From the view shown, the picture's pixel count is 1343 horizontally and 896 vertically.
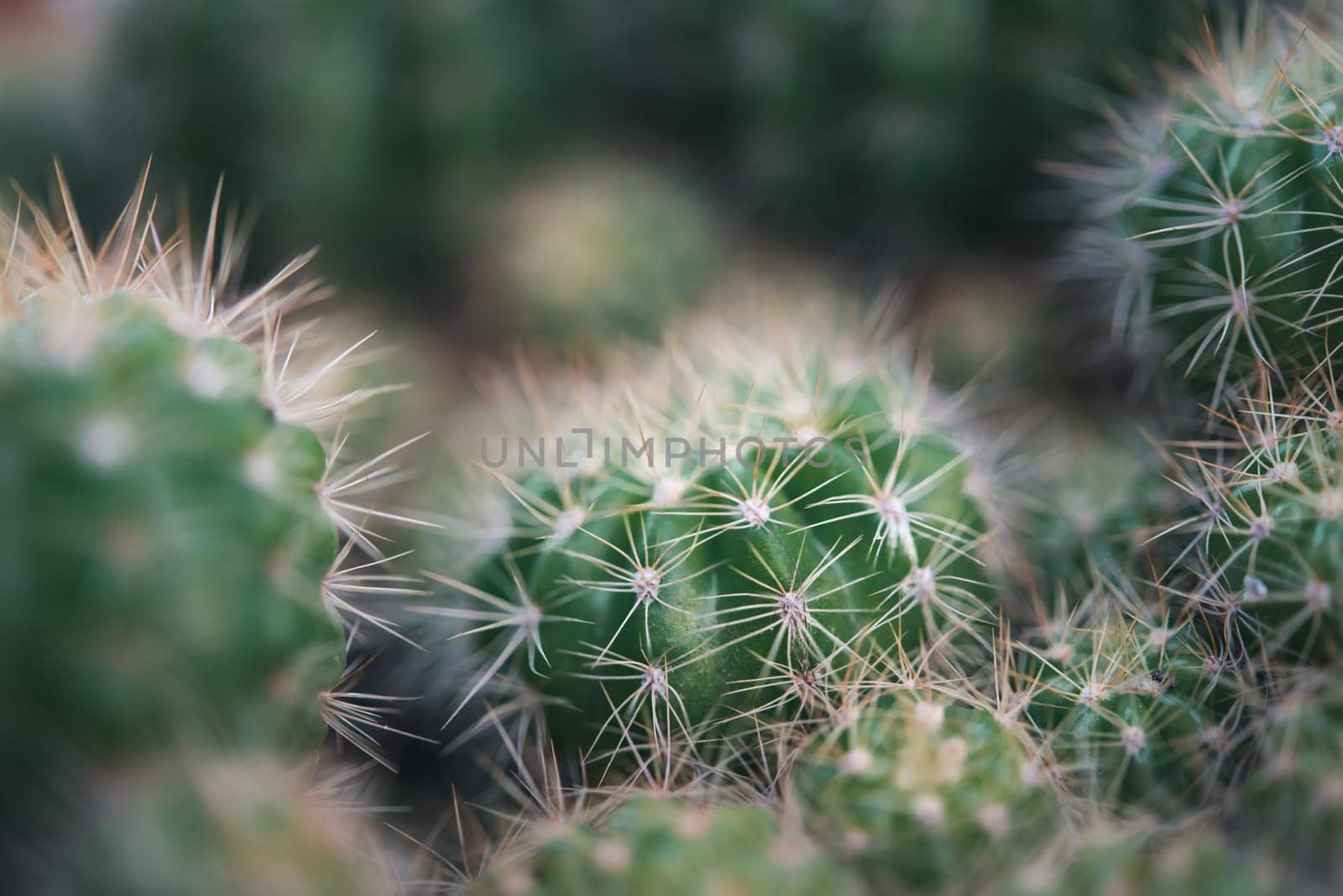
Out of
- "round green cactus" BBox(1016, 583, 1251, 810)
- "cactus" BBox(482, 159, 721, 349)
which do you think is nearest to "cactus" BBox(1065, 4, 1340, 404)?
"round green cactus" BBox(1016, 583, 1251, 810)

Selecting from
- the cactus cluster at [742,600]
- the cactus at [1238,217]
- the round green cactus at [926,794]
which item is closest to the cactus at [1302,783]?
the cactus cluster at [742,600]

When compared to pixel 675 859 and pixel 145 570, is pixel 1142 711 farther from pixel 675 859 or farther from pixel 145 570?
pixel 145 570

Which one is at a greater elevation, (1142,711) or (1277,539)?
(1277,539)

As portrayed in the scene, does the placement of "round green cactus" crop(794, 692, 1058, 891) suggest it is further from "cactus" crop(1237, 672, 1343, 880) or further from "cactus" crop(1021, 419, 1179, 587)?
"cactus" crop(1021, 419, 1179, 587)

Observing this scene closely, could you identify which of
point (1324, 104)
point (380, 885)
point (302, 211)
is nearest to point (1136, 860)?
point (380, 885)

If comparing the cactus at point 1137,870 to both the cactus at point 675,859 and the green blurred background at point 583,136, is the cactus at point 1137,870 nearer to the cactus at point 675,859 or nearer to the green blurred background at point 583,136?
the cactus at point 675,859

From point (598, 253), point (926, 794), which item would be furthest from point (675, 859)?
point (598, 253)

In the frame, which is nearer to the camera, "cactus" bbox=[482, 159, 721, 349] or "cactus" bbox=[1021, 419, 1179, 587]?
"cactus" bbox=[1021, 419, 1179, 587]
